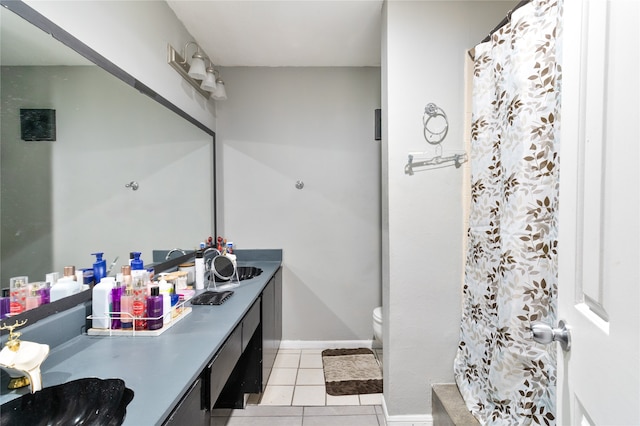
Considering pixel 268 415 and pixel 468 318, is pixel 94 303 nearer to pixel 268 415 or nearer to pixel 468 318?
pixel 268 415

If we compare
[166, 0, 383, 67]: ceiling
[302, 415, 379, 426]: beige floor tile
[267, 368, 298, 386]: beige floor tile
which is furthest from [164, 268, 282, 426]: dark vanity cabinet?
[166, 0, 383, 67]: ceiling

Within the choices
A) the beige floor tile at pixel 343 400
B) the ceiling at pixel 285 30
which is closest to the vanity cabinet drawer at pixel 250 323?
the beige floor tile at pixel 343 400

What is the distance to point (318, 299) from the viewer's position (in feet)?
9.34

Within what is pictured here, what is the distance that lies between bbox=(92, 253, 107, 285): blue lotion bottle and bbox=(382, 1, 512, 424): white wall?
1.49 m

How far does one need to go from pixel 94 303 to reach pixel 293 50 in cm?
228

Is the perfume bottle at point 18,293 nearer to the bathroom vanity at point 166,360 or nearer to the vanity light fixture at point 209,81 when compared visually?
the bathroom vanity at point 166,360

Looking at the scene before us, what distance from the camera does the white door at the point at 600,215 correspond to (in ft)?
1.74

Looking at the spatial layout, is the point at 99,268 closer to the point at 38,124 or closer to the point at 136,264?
the point at 136,264

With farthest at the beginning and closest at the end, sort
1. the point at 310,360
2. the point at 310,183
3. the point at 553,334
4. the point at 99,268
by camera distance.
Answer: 1. the point at 310,183
2. the point at 310,360
3. the point at 99,268
4. the point at 553,334

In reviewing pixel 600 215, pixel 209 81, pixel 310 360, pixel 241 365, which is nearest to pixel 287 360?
pixel 310 360

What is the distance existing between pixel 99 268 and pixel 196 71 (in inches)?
57.0

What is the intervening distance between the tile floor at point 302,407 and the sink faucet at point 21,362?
138 centimetres

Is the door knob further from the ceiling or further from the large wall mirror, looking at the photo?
the ceiling

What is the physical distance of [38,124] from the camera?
1.05 m
